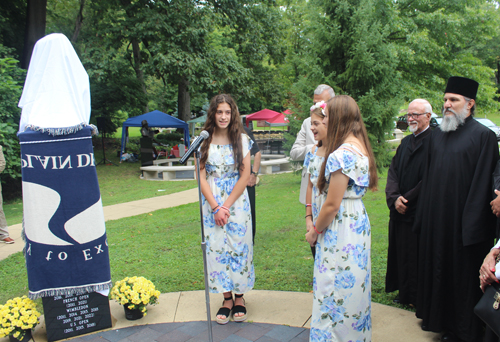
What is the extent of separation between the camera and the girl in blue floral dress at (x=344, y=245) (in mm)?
2709

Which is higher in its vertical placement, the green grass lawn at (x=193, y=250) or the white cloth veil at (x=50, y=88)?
the white cloth veil at (x=50, y=88)

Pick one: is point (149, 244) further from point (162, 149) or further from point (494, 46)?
point (494, 46)

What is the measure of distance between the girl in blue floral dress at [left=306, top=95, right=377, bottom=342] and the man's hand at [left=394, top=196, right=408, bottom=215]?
3.46ft

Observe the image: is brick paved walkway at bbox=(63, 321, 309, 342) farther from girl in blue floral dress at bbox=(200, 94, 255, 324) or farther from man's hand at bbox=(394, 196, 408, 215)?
man's hand at bbox=(394, 196, 408, 215)

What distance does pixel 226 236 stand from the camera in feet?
12.0

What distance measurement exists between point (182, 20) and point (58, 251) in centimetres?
1372

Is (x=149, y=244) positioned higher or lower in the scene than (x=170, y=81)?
lower

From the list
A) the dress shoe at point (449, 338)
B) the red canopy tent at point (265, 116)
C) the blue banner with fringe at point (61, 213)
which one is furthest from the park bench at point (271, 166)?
the dress shoe at point (449, 338)

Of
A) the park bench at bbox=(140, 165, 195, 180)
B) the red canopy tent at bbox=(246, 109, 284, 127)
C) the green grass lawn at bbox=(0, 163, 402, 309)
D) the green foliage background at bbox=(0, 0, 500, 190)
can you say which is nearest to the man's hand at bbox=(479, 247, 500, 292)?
the green grass lawn at bbox=(0, 163, 402, 309)

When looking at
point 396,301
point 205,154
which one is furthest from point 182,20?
point 396,301

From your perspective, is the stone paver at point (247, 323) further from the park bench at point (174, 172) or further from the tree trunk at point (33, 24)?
the tree trunk at point (33, 24)

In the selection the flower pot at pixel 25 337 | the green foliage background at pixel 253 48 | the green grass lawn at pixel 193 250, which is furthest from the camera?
the green foliage background at pixel 253 48

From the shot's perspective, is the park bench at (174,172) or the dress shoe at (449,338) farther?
the park bench at (174,172)

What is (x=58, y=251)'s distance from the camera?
3385 mm
